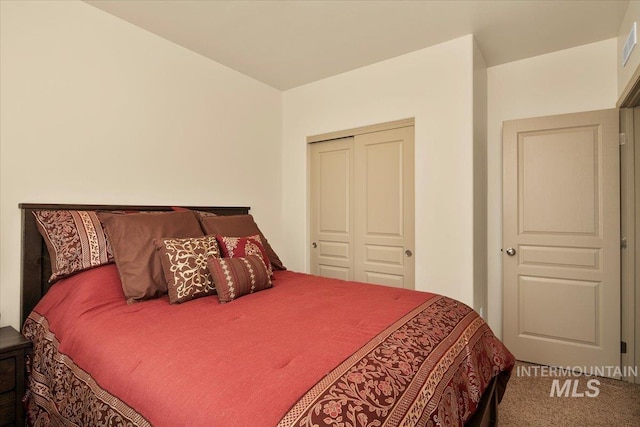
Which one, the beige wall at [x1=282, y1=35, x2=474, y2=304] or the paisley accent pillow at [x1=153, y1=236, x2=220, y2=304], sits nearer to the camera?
the paisley accent pillow at [x1=153, y1=236, x2=220, y2=304]

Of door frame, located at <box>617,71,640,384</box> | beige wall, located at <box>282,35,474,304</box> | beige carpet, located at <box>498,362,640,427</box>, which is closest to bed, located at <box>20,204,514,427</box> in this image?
beige carpet, located at <box>498,362,640,427</box>

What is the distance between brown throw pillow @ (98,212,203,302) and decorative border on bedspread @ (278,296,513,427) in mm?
1190

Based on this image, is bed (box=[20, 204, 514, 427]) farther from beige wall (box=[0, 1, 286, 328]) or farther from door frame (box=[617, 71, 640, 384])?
door frame (box=[617, 71, 640, 384])

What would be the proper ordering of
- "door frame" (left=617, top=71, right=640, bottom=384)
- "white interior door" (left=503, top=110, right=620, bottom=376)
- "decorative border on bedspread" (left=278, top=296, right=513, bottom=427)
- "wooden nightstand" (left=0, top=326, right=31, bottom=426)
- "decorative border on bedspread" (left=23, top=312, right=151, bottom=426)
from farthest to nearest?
"white interior door" (left=503, top=110, right=620, bottom=376) < "door frame" (left=617, top=71, right=640, bottom=384) < "wooden nightstand" (left=0, top=326, right=31, bottom=426) < "decorative border on bedspread" (left=23, top=312, right=151, bottom=426) < "decorative border on bedspread" (left=278, top=296, right=513, bottom=427)

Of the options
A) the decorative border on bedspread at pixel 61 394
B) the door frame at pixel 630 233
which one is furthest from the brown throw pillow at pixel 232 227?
the door frame at pixel 630 233

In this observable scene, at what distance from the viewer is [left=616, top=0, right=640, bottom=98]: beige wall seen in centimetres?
200

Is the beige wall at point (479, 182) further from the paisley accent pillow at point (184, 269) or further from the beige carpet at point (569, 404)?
the paisley accent pillow at point (184, 269)

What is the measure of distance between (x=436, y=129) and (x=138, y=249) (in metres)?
2.35

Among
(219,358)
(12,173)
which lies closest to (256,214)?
(12,173)

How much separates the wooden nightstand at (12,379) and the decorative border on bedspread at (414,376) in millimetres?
1538

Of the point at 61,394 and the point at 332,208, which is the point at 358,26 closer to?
the point at 332,208

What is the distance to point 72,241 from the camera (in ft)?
5.70

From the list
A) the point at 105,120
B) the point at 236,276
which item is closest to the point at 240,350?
the point at 236,276

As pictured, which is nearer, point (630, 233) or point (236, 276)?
point (236, 276)
